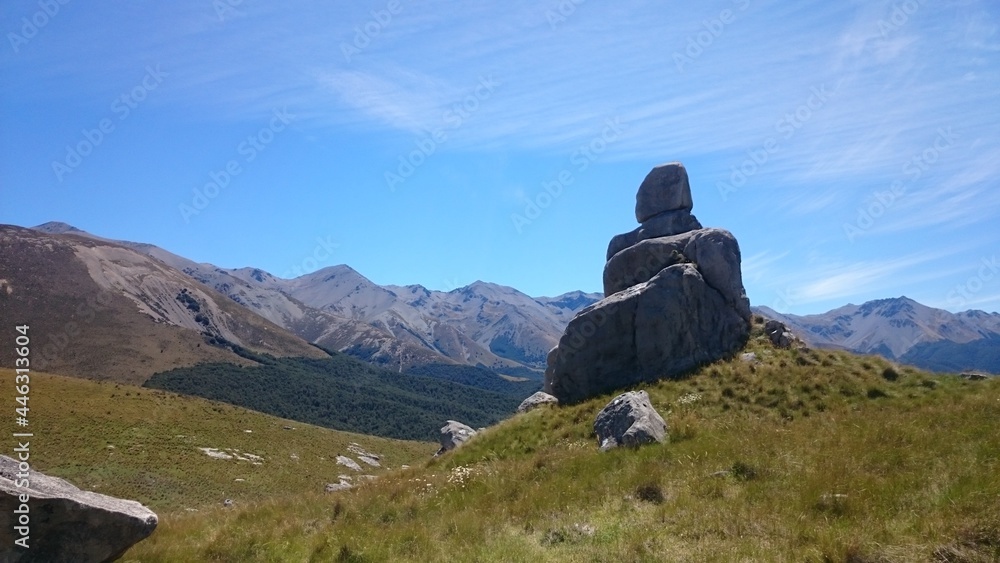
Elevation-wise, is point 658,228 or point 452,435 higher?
point 658,228

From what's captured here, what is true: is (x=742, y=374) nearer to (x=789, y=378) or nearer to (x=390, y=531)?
(x=789, y=378)

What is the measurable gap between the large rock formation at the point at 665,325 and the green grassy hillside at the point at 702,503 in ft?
20.5

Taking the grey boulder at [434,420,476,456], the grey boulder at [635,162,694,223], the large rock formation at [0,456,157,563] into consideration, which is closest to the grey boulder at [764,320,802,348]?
the grey boulder at [635,162,694,223]

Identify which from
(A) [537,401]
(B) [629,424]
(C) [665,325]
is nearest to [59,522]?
(B) [629,424]

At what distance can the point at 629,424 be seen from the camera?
17.9 metres

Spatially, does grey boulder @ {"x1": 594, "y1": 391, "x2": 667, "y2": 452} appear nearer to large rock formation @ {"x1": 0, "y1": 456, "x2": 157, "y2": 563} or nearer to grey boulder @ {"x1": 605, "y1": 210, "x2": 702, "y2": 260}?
large rock formation @ {"x1": 0, "y1": 456, "x2": 157, "y2": 563}

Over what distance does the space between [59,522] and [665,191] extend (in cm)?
3541

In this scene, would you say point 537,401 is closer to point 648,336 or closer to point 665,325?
point 648,336

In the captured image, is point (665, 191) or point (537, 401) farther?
point (665, 191)

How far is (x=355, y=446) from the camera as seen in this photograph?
107m

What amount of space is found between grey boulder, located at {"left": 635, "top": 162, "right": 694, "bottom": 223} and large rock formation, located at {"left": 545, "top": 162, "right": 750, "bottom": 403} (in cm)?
599

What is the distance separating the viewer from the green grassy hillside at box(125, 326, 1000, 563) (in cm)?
870

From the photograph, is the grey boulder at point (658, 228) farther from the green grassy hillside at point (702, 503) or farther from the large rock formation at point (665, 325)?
the green grassy hillside at point (702, 503)

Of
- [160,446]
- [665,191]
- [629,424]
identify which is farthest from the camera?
[160,446]
